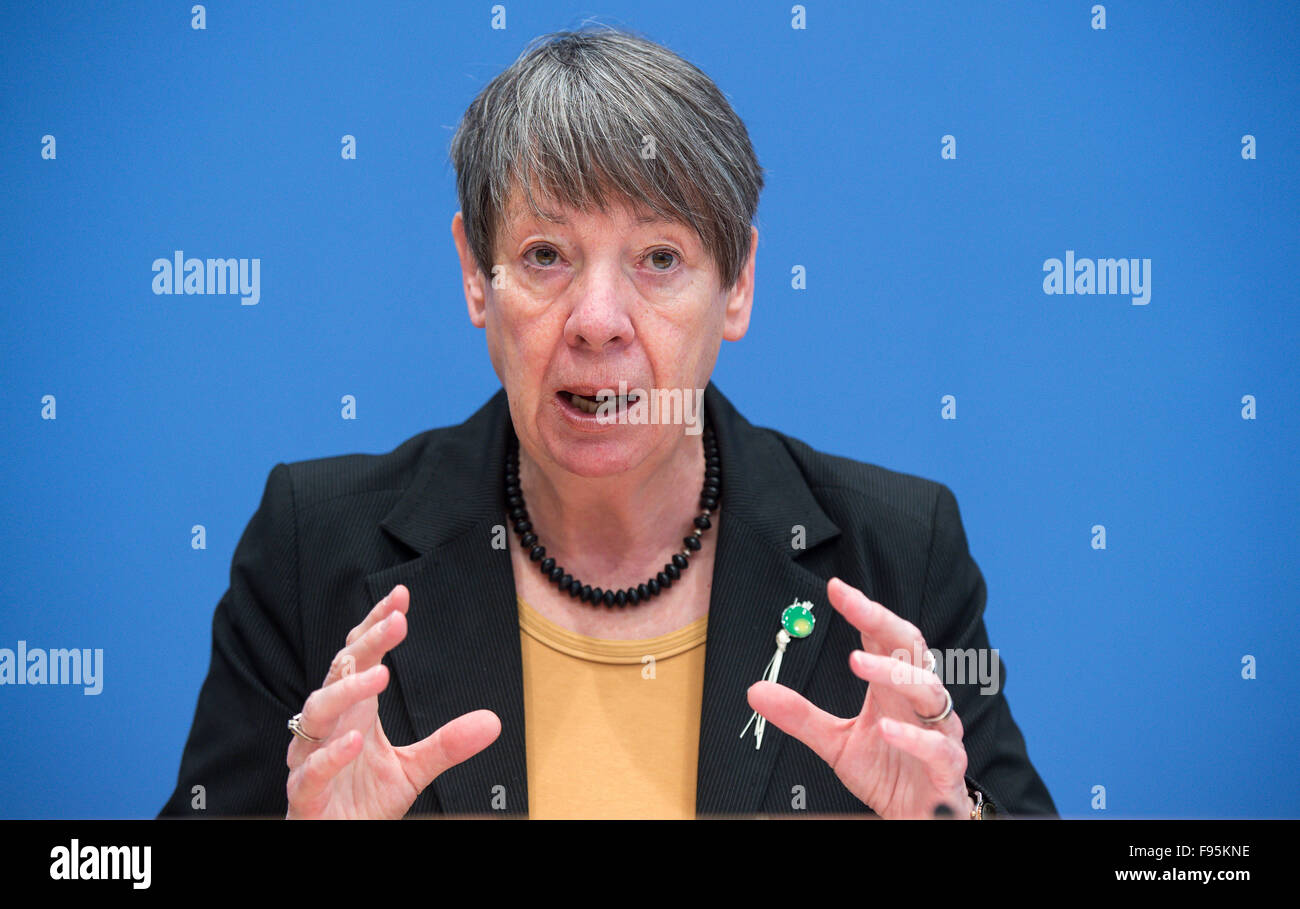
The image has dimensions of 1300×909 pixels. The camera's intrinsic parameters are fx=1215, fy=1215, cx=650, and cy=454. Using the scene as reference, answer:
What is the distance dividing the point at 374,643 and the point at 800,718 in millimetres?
569

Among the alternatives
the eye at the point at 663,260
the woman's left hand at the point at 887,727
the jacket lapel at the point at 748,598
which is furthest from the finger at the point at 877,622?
the eye at the point at 663,260

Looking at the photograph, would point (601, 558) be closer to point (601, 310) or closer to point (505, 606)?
point (505, 606)

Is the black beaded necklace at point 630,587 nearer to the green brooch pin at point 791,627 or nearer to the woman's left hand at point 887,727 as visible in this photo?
the green brooch pin at point 791,627

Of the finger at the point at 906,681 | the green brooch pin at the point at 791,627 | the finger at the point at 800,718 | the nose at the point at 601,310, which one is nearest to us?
the finger at the point at 906,681

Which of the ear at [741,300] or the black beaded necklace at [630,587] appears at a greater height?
the ear at [741,300]

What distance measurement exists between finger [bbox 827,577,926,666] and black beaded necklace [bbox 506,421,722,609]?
523mm

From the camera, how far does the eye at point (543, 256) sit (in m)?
1.85

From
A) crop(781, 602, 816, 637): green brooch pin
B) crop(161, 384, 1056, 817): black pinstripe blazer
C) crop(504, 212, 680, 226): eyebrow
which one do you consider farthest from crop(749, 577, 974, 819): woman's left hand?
crop(504, 212, 680, 226): eyebrow

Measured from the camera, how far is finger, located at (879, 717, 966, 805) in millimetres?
1521

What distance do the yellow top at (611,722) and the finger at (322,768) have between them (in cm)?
37

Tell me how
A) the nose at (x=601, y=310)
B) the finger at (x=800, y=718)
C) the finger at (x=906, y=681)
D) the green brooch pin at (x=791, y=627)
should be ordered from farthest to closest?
the green brooch pin at (x=791, y=627)
the nose at (x=601, y=310)
the finger at (x=800, y=718)
the finger at (x=906, y=681)
